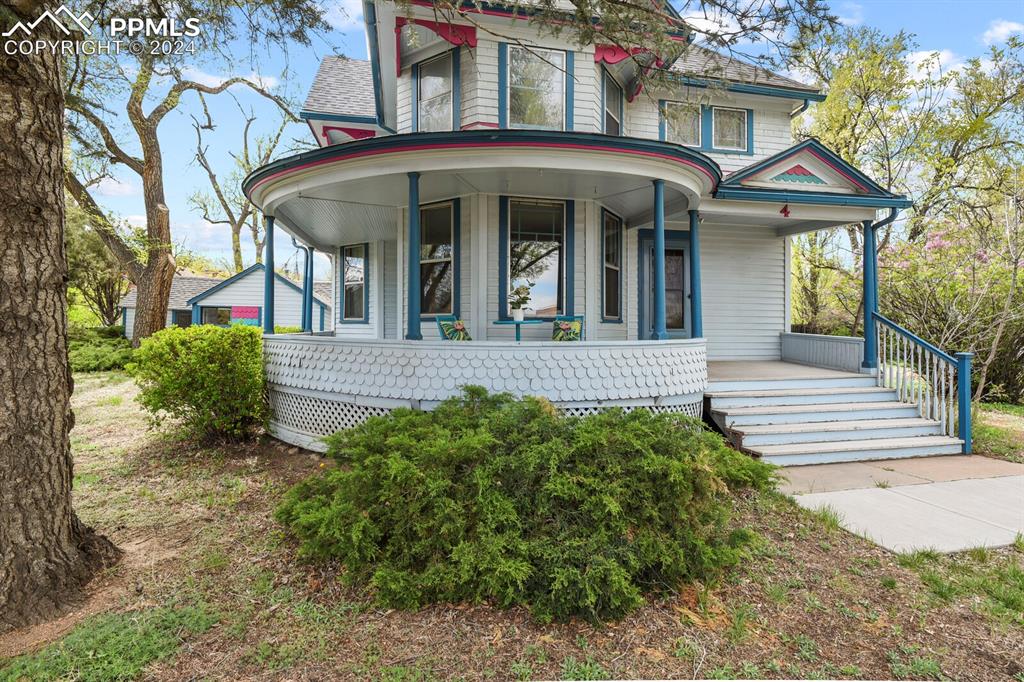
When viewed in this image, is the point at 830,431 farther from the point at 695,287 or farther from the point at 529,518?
the point at 529,518

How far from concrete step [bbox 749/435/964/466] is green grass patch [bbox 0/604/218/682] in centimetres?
554

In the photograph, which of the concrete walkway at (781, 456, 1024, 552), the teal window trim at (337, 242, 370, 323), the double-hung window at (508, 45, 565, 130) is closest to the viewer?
the concrete walkway at (781, 456, 1024, 552)

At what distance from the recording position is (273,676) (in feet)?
7.91

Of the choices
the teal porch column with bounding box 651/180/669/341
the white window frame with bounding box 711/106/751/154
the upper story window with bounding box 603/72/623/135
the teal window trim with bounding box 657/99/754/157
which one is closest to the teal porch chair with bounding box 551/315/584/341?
the teal porch column with bounding box 651/180/669/341

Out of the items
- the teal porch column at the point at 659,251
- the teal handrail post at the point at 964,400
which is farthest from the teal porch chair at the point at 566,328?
the teal handrail post at the point at 964,400

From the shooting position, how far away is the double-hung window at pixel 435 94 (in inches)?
324

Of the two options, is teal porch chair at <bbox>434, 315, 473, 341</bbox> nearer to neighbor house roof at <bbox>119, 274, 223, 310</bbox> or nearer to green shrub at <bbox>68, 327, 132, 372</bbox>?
green shrub at <bbox>68, 327, 132, 372</bbox>

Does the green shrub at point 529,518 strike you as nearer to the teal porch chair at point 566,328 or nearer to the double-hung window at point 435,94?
the teal porch chair at point 566,328

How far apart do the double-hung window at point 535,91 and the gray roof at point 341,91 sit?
4.12 metres

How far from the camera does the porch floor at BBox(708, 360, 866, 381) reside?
7.47 m

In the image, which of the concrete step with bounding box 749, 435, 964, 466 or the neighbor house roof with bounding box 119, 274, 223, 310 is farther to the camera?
the neighbor house roof with bounding box 119, 274, 223, 310

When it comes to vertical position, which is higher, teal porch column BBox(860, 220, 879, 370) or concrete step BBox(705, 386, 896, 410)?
teal porch column BBox(860, 220, 879, 370)

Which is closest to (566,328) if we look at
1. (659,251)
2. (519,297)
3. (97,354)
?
(519,297)

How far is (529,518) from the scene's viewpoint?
3.15m
